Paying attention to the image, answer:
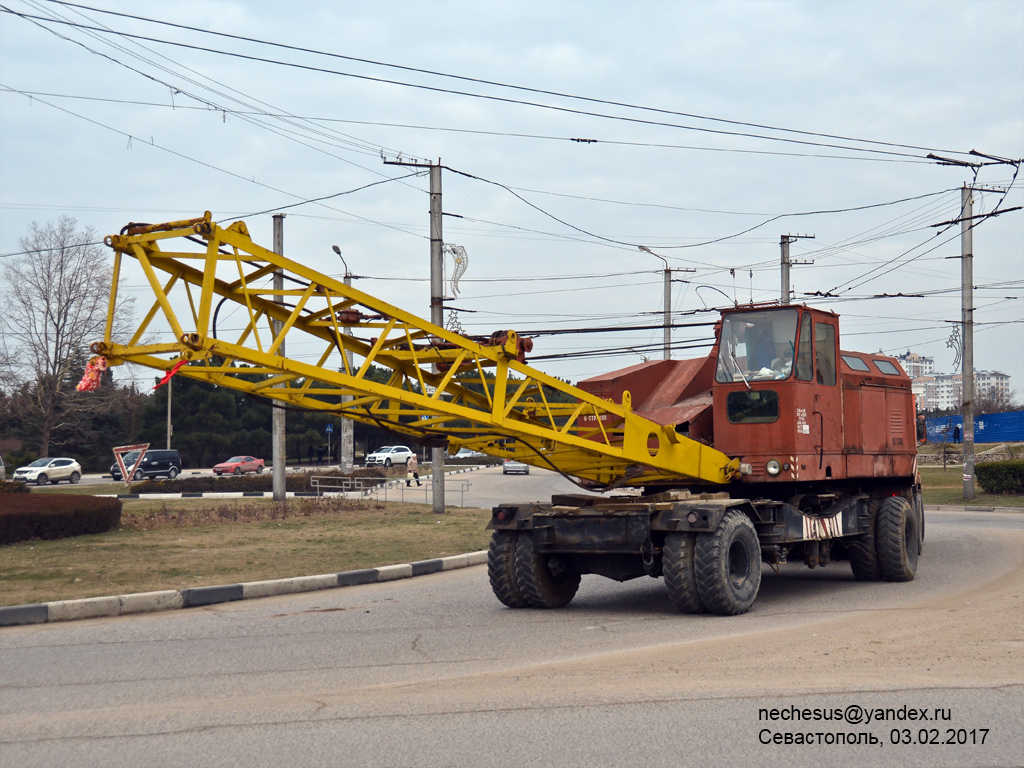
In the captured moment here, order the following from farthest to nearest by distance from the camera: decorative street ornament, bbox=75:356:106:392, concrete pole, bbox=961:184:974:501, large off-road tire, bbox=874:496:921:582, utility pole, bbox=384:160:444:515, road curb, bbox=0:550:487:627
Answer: concrete pole, bbox=961:184:974:501 < utility pole, bbox=384:160:444:515 < large off-road tire, bbox=874:496:921:582 < road curb, bbox=0:550:487:627 < decorative street ornament, bbox=75:356:106:392

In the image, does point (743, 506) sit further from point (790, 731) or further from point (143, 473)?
point (143, 473)

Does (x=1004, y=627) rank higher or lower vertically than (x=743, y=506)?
lower

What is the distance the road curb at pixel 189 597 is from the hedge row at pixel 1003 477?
23933mm

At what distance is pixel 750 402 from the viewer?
11.2m

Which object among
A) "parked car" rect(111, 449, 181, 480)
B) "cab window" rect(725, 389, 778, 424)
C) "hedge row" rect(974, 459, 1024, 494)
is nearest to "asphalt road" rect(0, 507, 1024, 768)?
"cab window" rect(725, 389, 778, 424)

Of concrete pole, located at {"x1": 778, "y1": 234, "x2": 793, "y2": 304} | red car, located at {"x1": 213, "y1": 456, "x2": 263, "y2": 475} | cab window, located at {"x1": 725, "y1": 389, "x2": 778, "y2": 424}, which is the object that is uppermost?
concrete pole, located at {"x1": 778, "y1": 234, "x2": 793, "y2": 304}

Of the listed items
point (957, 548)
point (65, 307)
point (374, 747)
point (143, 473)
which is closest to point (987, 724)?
point (374, 747)

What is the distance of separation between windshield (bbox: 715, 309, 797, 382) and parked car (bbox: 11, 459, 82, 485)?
4669 centimetres

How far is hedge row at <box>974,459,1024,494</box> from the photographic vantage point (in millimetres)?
31281

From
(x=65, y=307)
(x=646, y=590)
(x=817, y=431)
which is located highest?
(x=65, y=307)

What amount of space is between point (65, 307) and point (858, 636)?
55870 millimetres

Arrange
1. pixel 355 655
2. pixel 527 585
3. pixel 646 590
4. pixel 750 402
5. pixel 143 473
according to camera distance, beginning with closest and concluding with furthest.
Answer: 1. pixel 355 655
2. pixel 527 585
3. pixel 750 402
4. pixel 646 590
5. pixel 143 473

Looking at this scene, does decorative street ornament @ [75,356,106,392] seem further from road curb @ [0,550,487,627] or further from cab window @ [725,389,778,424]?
cab window @ [725,389,778,424]

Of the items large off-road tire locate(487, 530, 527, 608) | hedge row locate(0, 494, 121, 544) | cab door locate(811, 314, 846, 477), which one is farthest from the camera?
hedge row locate(0, 494, 121, 544)
